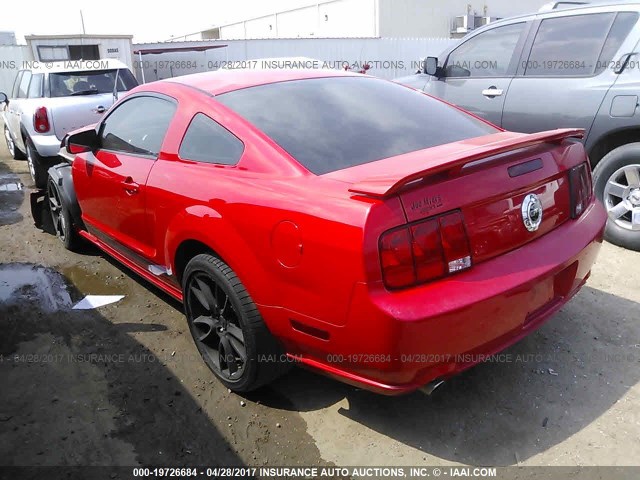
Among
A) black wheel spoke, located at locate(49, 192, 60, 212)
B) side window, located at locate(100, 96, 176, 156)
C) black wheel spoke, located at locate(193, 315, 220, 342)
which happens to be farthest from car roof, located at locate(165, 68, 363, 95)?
black wheel spoke, located at locate(49, 192, 60, 212)

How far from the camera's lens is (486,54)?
542 centimetres

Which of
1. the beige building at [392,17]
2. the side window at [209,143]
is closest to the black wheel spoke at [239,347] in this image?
the side window at [209,143]

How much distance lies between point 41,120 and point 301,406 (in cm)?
574

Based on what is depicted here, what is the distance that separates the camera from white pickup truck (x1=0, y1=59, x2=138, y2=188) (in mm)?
6742

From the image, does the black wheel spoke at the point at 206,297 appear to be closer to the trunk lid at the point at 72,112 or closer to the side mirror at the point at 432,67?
the side mirror at the point at 432,67

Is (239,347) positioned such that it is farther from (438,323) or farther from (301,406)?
(438,323)

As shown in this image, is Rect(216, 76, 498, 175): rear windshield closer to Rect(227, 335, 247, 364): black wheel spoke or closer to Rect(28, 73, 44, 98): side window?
Rect(227, 335, 247, 364): black wheel spoke

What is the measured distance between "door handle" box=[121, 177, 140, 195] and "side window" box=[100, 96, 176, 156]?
0.19m

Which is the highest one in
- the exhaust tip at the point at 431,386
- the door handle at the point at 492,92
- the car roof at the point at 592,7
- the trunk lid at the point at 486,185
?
the car roof at the point at 592,7

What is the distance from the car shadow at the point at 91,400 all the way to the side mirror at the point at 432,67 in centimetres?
394

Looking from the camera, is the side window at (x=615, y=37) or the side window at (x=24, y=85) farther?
the side window at (x=24, y=85)

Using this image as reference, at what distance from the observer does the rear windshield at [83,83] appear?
7.11 metres

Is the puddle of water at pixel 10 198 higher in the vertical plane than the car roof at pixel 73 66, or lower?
lower

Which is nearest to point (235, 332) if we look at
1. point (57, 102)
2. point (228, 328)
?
point (228, 328)
